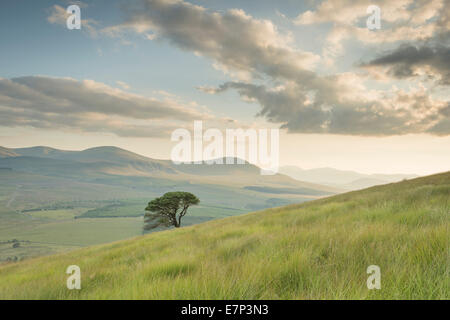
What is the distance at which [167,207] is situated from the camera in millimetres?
40906

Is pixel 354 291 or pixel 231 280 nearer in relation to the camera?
pixel 354 291

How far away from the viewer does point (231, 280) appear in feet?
7.90

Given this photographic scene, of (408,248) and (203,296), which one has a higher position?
(408,248)

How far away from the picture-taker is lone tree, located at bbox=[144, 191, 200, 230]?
39.9 metres

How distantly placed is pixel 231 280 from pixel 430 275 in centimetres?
210

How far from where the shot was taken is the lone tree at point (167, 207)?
39875 millimetres

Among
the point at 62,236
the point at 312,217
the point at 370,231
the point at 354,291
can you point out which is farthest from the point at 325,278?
the point at 62,236
